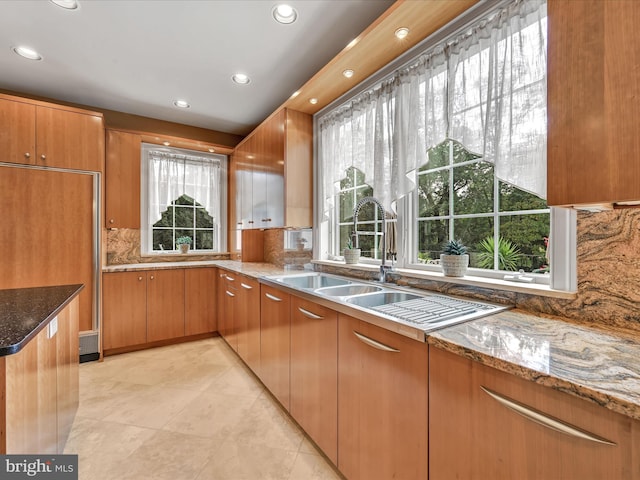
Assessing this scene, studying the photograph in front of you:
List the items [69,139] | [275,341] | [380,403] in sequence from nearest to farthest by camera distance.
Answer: [380,403]
[275,341]
[69,139]

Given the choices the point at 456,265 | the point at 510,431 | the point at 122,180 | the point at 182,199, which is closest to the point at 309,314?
the point at 456,265

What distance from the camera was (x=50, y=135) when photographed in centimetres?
273

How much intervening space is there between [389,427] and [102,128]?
11.7 feet

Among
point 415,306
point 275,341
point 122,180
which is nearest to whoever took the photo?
point 415,306

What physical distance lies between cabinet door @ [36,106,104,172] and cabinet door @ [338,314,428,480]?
304 centimetres

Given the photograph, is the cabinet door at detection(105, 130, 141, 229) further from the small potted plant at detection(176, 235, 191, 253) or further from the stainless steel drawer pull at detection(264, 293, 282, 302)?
the stainless steel drawer pull at detection(264, 293, 282, 302)

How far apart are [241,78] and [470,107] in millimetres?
2037

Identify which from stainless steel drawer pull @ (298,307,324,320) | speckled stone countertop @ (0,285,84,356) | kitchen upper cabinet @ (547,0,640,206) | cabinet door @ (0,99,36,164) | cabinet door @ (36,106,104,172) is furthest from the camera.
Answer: cabinet door @ (36,106,104,172)

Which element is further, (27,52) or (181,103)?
(181,103)

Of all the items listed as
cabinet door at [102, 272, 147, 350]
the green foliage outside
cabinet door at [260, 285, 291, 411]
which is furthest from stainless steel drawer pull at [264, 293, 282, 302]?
the green foliage outside

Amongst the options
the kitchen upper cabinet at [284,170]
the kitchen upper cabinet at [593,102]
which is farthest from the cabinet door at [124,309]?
the kitchen upper cabinet at [593,102]

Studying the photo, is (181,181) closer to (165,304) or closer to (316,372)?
(165,304)

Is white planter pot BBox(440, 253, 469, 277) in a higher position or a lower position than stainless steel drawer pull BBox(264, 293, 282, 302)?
higher

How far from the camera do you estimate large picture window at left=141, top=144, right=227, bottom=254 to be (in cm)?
368
